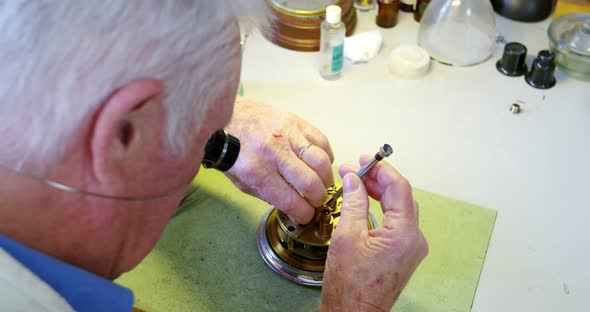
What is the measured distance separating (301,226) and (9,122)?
54cm

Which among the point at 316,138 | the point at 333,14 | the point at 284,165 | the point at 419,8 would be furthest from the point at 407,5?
the point at 284,165

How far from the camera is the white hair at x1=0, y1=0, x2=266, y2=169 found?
558 mm

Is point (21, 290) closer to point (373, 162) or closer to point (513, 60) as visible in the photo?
point (373, 162)

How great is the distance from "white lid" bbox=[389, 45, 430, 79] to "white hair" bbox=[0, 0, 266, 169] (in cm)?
80

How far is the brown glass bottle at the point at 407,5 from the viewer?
5.10 ft

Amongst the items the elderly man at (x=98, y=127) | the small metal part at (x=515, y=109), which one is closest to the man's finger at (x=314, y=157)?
the elderly man at (x=98, y=127)

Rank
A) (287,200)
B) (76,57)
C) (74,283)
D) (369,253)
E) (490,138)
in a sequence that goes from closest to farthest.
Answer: (76,57) < (74,283) < (369,253) < (287,200) < (490,138)

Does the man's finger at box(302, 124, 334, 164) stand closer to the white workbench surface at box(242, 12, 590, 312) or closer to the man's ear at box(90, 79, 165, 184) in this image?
the white workbench surface at box(242, 12, 590, 312)

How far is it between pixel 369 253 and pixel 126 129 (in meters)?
0.42

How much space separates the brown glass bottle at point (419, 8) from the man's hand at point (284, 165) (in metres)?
0.63

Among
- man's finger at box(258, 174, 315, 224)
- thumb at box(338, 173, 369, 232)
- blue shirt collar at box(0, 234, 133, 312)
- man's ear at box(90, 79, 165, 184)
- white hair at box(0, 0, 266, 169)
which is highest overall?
white hair at box(0, 0, 266, 169)

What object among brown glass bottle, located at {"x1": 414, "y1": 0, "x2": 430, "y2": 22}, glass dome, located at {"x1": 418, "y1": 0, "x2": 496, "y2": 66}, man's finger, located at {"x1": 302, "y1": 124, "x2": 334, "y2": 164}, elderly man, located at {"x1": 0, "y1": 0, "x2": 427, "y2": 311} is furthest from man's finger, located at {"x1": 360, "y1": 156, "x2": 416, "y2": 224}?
brown glass bottle, located at {"x1": 414, "y1": 0, "x2": 430, "y2": 22}

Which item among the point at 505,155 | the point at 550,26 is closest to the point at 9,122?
the point at 505,155

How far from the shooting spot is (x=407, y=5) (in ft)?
5.11
